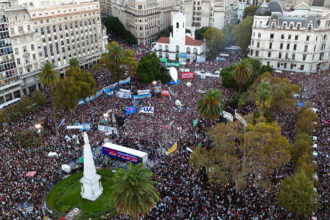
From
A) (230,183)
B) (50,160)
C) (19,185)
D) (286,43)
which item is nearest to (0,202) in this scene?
(19,185)

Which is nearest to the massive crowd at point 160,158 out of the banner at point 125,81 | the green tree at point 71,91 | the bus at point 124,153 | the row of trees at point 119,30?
the bus at point 124,153

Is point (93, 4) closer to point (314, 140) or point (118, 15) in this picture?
point (118, 15)

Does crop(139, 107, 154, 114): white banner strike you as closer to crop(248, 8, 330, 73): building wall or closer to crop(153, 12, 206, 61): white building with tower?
crop(153, 12, 206, 61): white building with tower

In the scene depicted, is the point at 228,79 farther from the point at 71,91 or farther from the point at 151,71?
the point at 71,91

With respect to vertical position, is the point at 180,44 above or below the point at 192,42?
below

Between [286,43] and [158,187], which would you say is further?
[286,43]

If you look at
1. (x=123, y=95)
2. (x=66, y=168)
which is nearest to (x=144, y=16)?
(x=123, y=95)
